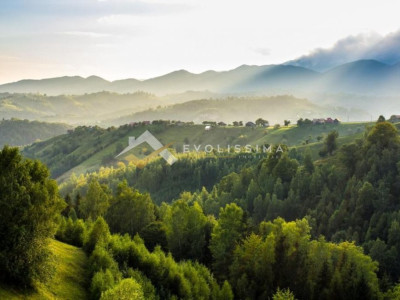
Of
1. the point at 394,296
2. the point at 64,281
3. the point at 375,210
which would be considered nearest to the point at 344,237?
the point at 375,210

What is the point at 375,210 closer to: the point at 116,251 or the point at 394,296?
the point at 394,296

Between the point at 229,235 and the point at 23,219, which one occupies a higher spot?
the point at 23,219

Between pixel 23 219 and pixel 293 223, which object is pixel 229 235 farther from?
pixel 23 219

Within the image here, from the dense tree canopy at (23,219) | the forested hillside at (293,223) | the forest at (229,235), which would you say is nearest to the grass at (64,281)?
the forest at (229,235)

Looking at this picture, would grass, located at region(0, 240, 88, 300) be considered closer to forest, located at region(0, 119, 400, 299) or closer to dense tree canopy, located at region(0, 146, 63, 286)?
forest, located at region(0, 119, 400, 299)

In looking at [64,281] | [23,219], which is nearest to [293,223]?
[64,281]

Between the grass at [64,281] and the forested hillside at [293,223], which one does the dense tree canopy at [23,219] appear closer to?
the grass at [64,281]
